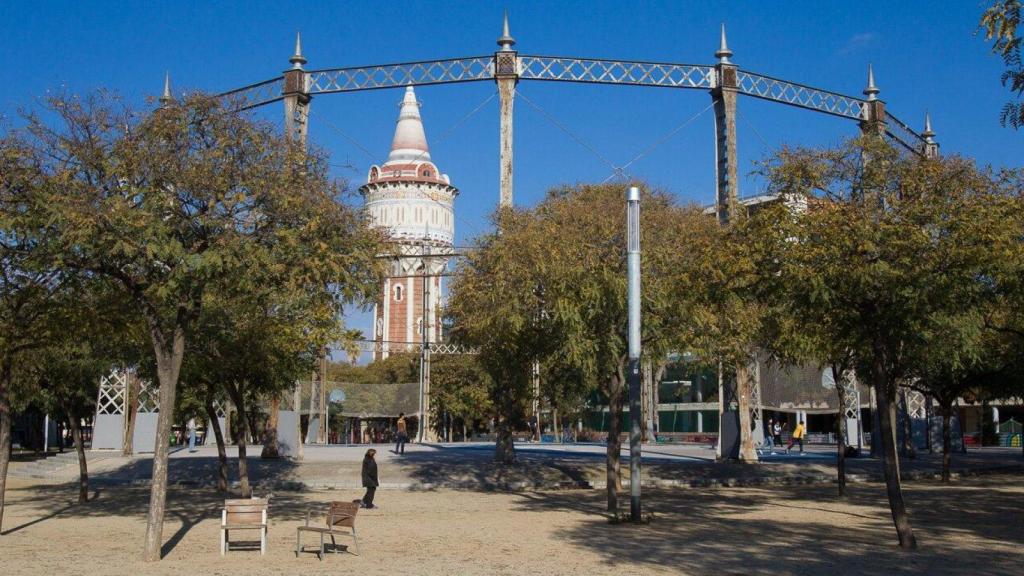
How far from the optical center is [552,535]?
18562 mm

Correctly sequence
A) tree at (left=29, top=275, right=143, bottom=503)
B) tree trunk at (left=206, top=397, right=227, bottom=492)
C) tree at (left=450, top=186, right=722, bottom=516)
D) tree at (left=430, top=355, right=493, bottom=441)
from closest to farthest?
tree at (left=29, top=275, right=143, bottom=503), tree at (left=450, top=186, right=722, bottom=516), tree trunk at (left=206, top=397, right=227, bottom=492), tree at (left=430, top=355, right=493, bottom=441)

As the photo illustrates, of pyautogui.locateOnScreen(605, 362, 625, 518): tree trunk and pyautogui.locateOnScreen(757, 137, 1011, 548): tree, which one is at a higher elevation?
pyautogui.locateOnScreen(757, 137, 1011, 548): tree

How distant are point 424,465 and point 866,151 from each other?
2021 cm

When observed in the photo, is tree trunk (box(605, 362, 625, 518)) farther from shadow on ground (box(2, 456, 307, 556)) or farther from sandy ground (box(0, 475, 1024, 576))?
shadow on ground (box(2, 456, 307, 556))

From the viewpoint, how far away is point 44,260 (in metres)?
15.9

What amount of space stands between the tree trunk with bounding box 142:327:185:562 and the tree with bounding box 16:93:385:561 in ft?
0.06

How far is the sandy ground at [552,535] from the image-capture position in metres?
14.7

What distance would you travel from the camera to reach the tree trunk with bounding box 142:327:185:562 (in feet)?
49.5

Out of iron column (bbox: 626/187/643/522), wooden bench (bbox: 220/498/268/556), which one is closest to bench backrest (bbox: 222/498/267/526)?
wooden bench (bbox: 220/498/268/556)

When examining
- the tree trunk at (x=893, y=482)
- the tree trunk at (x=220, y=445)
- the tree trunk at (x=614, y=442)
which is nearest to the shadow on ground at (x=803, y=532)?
the tree trunk at (x=893, y=482)

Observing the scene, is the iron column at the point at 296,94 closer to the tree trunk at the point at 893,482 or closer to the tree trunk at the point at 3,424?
the tree trunk at the point at 3,424

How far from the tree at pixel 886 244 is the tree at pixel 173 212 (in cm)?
744

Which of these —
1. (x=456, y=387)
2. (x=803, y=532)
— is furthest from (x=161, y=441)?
(x=456, y=387)

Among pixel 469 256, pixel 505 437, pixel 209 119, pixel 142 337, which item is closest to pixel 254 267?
pixel 209 119
